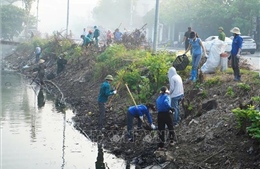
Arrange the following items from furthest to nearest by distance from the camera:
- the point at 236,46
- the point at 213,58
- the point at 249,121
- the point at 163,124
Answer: the point at 213,58 < the point at 236,46 < the point at 163,124 < the point at 249,121

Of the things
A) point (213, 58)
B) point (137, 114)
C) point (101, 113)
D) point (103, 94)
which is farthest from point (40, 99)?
point (137, 114)

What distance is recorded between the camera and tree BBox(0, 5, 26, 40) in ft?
188

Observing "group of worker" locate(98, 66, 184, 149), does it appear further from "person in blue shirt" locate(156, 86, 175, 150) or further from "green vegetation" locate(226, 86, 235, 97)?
"green vegetation" locate(226, 86, 235, 97)

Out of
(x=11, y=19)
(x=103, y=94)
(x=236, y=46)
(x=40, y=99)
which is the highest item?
(x=11, y=19)

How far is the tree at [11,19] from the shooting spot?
57438mm

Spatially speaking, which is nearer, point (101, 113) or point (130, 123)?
point (130, 123)

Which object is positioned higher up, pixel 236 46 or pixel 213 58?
pixel 236 46

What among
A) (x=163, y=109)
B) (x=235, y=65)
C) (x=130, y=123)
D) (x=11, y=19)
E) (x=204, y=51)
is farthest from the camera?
(x=11, y=19)

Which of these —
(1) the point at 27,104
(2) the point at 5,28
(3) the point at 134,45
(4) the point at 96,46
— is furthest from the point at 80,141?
(2) the point at 5,28

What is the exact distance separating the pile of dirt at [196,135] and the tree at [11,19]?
4213 centimetres

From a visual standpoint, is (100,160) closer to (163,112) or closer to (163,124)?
(163,124)

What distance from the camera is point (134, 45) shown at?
85.9ft

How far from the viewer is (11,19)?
2285 inches

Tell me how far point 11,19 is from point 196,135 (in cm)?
5059
